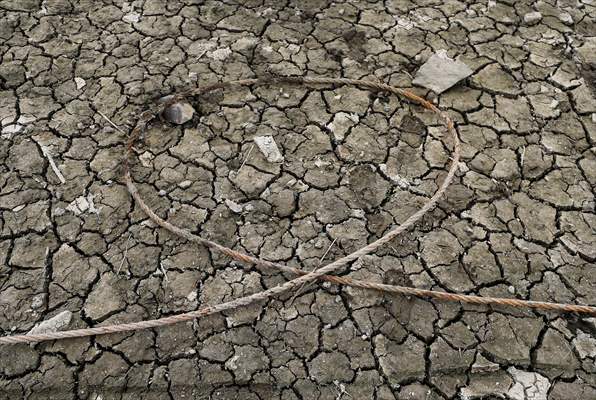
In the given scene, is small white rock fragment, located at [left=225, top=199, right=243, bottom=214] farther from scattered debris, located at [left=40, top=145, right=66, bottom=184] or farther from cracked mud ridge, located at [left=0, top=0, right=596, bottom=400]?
scattered debris, located at [left=40, top=145, right=66, bottom=184]

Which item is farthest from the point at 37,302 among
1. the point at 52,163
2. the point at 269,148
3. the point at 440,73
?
the point at 440,73

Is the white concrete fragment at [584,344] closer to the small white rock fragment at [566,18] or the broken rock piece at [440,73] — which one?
the broken rock piece at [440,73]

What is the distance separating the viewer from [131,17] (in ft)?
13.3

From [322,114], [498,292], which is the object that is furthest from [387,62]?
[498,292]

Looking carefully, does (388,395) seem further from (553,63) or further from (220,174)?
(553,63)

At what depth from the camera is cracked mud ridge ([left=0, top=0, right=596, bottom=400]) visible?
254 centimetres

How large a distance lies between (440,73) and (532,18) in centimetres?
107

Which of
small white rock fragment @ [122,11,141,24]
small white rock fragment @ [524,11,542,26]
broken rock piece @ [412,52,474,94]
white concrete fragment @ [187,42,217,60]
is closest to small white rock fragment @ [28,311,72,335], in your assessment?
white concrete fragment @ [187,42,217,60]

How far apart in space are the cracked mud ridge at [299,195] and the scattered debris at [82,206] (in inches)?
0.6

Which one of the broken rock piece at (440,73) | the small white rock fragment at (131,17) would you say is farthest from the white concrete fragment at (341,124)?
the small white rock fragment at (131,17)

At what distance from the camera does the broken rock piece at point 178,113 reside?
3457 millimetres

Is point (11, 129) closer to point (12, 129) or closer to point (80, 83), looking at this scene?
point (12, 129)

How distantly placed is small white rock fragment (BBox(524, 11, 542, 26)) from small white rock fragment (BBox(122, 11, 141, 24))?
9.87 ft

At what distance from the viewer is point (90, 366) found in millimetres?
2496
